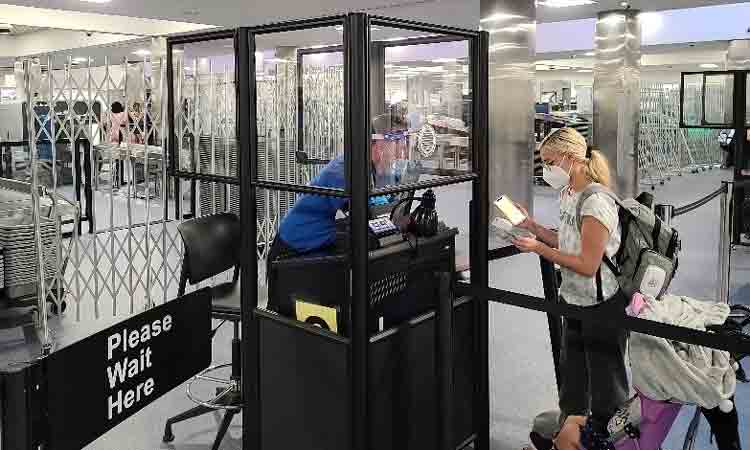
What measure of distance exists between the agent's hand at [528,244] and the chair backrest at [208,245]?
1230 millimetres

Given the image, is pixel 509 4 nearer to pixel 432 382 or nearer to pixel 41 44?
pixel 432 382

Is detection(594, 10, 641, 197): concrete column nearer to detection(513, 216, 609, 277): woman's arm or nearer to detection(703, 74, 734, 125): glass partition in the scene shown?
detection(703, 74, 734, 125): glass partition

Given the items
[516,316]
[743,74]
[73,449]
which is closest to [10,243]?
[516,316]

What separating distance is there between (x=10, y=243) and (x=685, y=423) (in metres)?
3.72

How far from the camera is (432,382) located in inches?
106

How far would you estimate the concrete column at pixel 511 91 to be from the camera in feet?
29.1

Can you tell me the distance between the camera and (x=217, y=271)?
3.54 m

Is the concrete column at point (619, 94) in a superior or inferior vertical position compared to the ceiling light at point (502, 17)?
inferior

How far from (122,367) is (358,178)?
1.06m

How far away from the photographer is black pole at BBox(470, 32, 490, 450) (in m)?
2.74

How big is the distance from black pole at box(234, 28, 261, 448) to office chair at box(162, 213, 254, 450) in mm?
535

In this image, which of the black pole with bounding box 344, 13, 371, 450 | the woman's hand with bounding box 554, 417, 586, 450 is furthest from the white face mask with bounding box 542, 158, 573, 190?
the black pole with bounding box 344, 13, 371, 450

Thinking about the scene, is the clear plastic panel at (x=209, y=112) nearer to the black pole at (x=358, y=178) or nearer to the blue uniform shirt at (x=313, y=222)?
the blue uniform shirt at (x=313, y=222)

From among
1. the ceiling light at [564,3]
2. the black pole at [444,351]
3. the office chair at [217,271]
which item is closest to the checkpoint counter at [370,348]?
the black pole at [444,351]
